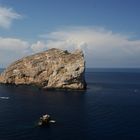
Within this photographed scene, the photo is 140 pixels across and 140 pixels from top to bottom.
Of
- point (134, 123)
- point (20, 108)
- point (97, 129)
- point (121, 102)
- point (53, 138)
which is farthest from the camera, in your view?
point (121, 102)

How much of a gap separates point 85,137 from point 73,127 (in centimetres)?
1349

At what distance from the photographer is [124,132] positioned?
12250cm

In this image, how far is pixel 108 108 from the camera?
563ft

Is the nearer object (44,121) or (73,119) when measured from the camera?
(44,121)

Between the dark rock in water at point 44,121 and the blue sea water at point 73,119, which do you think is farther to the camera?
the dark rock in water at point 44,121

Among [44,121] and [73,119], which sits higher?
[44,121]

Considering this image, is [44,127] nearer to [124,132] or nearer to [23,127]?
[23,127]

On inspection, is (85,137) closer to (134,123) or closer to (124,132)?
(124,132)

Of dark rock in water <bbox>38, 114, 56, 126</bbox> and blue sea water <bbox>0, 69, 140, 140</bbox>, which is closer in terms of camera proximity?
blue sea water <bbox>0, 69, 140, 140</bbox>

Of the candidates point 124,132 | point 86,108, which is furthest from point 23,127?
point 86,108

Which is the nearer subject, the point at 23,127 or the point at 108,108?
the point at 23,127

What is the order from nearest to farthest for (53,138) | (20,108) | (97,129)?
1. (53,138)
2. (97,129)
3. (20,108)

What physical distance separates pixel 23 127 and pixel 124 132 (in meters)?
39.6

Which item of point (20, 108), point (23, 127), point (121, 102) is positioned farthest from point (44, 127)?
point (121, 102)
